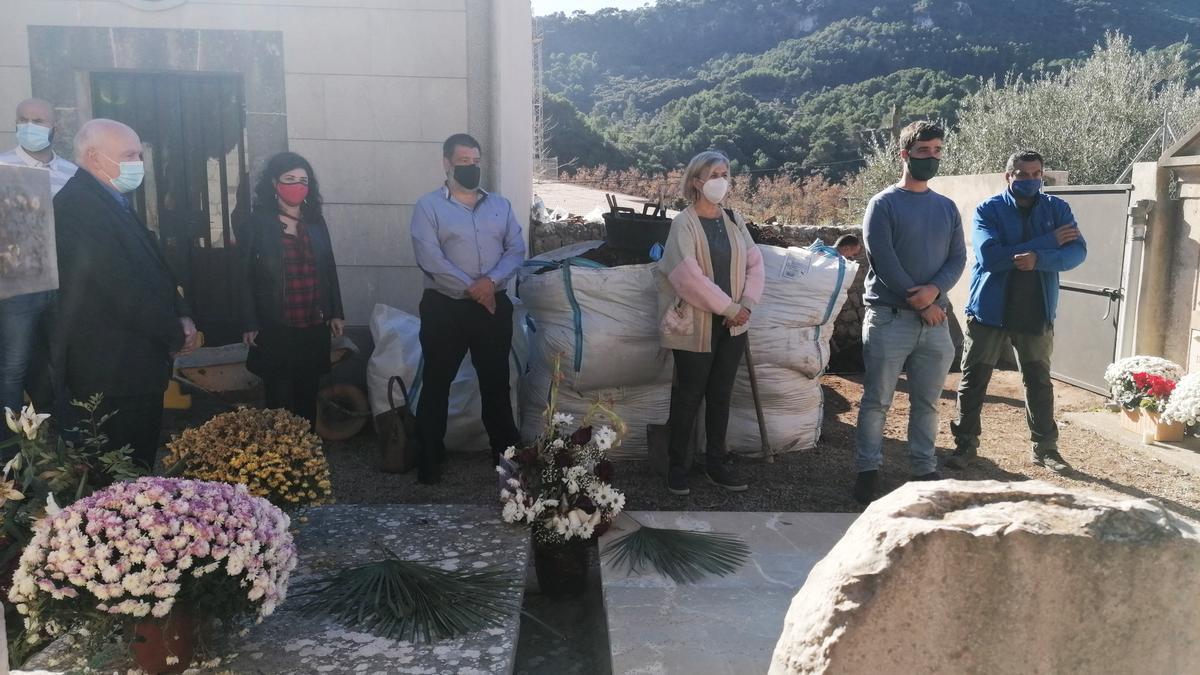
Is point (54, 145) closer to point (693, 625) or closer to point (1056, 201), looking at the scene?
point (693, 625)

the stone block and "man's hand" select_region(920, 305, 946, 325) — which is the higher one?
"man's hand" select_region(920, 305, 946, 325)

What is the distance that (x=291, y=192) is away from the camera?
4.20m

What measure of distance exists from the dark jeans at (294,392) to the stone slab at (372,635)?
1023 millimetres

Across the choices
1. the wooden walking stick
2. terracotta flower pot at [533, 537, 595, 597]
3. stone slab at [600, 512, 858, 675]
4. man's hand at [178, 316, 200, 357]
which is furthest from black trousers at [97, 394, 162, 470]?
the wooden walking stick

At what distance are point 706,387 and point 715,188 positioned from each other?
925 mm

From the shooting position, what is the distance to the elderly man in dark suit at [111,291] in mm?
3135

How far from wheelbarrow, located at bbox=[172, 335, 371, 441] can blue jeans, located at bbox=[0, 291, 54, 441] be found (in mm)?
891

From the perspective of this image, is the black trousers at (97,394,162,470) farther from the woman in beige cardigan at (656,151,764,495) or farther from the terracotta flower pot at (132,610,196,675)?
the woman in beige cardigan at (656,151,764,495)

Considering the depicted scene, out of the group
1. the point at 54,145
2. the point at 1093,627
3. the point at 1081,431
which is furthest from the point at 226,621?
the point at 1081,431

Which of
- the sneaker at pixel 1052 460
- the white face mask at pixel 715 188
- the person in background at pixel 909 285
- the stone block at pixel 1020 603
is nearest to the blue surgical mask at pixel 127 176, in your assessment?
the white face mask at pixel 715 188

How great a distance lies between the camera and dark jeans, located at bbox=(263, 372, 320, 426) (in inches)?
173

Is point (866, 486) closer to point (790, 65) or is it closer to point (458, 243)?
point (458, 243)

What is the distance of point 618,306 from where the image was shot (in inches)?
175

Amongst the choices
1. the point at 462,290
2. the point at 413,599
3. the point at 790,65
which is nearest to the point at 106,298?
the point at 462,290
